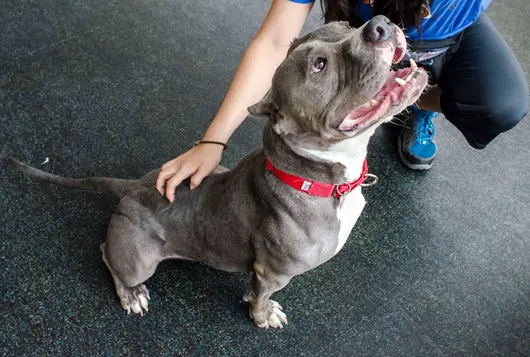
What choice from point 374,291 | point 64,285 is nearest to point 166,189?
point 64,285

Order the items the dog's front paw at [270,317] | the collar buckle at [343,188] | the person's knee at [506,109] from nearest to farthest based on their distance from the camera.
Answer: the collar buckle at [343,188]
the dog's front paw at [270,317]
the person's knee at [506,109]

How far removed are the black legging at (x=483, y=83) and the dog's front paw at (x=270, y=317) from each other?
4.47 ft

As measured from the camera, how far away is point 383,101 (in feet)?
5.08

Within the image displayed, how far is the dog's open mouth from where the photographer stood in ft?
5.05

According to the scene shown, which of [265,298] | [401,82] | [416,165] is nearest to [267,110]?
[401,82]

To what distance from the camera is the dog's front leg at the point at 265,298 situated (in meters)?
1.99

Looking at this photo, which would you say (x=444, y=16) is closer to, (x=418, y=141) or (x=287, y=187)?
(x=418, y=141)

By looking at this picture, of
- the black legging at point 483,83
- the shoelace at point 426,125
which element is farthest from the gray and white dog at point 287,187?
the shoelace at point 426,125

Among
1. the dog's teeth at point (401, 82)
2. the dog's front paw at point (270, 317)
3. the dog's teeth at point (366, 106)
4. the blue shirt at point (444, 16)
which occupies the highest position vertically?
the dog's teeth at point (401, 82)

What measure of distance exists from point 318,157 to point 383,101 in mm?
293

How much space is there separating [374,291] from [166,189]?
119 cm

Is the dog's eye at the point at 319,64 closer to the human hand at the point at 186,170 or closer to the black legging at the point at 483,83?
the human hand at the point at 186,170

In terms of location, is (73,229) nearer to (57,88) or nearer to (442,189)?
(57,88)

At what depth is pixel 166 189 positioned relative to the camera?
6.61 ft
